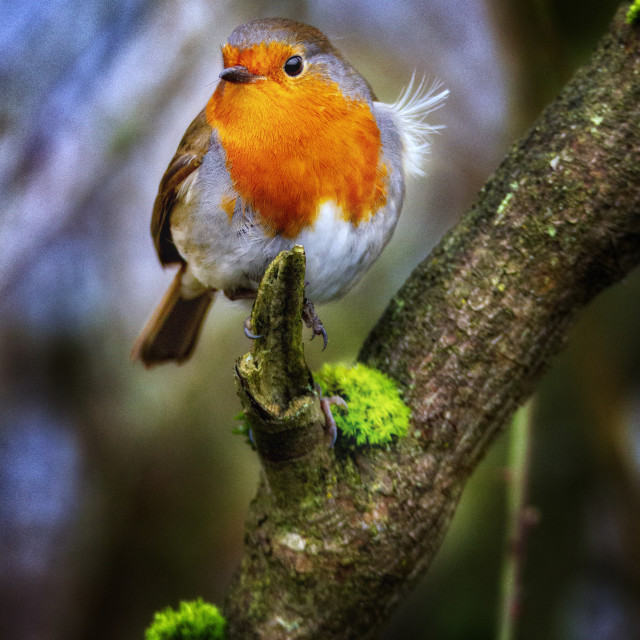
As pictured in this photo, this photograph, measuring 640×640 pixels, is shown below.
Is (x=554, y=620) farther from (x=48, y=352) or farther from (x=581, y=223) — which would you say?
(x=48, y=352)

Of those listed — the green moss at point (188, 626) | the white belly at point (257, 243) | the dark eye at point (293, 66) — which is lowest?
the green moss at point (188, 626)

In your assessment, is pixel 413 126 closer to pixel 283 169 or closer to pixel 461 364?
pixel 283 169

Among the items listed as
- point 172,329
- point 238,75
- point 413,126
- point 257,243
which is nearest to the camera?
point 238,75

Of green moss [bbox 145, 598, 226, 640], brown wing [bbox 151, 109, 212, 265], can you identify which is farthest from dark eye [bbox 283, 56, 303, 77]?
green moss [bbox 145, 598, 226, 640]

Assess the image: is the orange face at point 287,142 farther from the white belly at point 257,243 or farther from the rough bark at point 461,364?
the rough bark at point 461,364

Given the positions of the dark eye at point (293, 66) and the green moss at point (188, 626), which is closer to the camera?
the dark eye at point (293, 66)

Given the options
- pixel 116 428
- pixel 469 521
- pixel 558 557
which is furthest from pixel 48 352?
pixel 558 557

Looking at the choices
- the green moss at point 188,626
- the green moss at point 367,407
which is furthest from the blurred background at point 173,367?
the green moss at point 188,626

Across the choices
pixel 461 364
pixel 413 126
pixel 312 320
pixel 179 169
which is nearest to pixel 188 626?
pixel 312 320
